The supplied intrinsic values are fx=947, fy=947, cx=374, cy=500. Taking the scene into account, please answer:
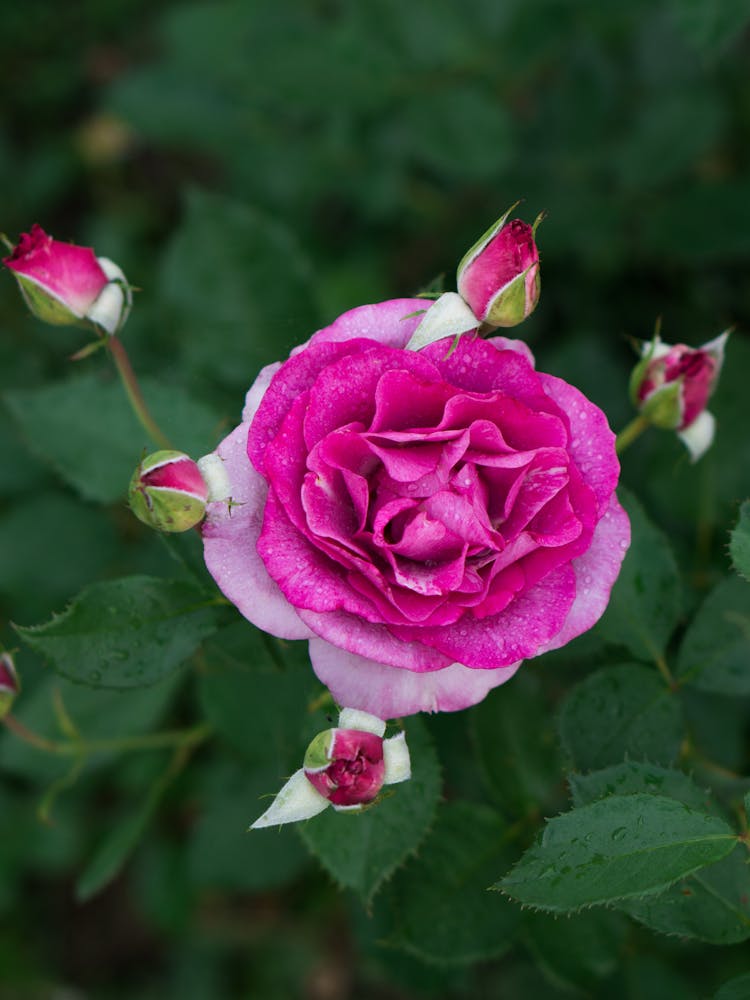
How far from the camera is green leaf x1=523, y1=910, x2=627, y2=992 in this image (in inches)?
50.1

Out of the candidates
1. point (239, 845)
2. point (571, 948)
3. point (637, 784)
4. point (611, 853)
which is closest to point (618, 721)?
point (637, 784)

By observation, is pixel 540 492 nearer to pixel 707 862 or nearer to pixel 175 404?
pixel 707 862

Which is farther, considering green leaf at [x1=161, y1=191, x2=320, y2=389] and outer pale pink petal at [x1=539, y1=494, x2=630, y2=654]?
green leaf at [x1=161, y1=191, x2=320, y2=389]

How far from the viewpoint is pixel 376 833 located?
1.03 metres

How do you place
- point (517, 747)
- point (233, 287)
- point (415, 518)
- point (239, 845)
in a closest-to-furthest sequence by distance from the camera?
point (415, 518) < point (517, 747) < point (233, 287) < point (239, 845)

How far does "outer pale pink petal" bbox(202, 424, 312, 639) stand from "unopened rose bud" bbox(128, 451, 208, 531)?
28 millimetres

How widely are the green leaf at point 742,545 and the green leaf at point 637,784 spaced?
24 centimetres

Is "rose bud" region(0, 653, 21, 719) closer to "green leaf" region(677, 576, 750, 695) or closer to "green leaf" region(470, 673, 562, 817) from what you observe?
"green leaf" region(470, 673, 562, 817)

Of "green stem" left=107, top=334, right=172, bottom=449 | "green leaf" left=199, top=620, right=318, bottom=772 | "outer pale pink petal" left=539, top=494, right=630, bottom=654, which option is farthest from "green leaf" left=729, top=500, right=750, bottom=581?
"green stem" left=107, top=334, right=172, bottom=449

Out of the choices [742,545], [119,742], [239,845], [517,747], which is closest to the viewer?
[742,545]

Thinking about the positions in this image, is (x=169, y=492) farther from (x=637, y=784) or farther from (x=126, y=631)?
(x=637, y=784)

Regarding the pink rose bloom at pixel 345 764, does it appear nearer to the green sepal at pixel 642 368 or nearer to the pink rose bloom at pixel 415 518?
the pink rose bloom at pixel 415 518

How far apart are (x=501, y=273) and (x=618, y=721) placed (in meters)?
0.56

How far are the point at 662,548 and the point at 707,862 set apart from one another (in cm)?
42
